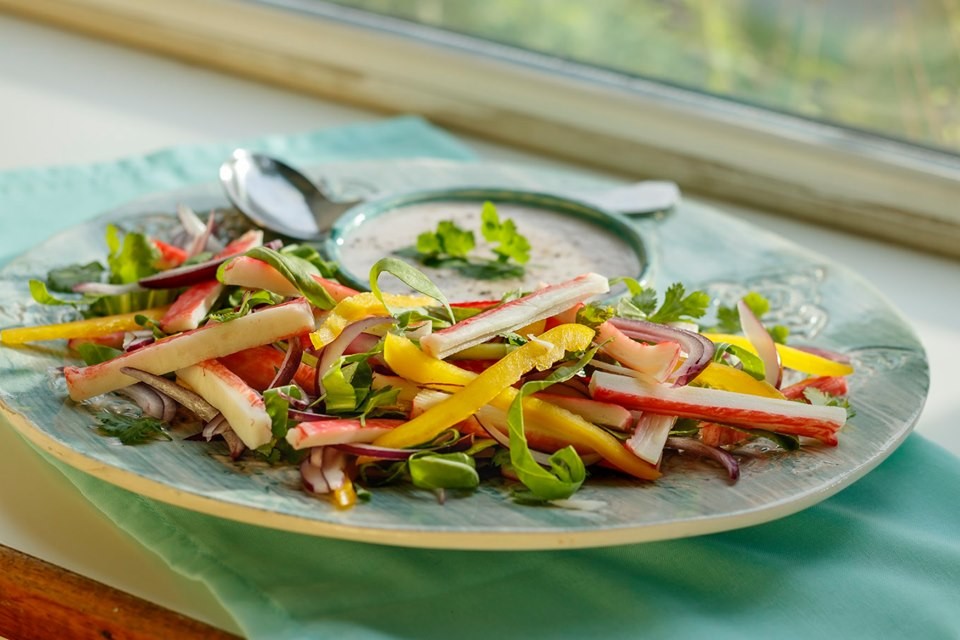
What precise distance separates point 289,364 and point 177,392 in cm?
12

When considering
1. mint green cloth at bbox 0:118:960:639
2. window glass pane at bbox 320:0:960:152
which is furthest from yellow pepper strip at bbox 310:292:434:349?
window glass pane at bbox 320:0:960:152

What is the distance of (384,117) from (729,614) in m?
1.78

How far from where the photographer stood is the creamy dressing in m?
1.62

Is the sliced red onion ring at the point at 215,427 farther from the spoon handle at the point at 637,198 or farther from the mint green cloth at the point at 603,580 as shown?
the spoon handle at the point at 637,198

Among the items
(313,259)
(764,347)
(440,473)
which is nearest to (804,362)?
(764,347)

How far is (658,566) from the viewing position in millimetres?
1194

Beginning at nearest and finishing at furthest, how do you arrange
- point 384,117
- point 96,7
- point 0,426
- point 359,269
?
point 0,426, point 359,269, point 384,117, point 96,7

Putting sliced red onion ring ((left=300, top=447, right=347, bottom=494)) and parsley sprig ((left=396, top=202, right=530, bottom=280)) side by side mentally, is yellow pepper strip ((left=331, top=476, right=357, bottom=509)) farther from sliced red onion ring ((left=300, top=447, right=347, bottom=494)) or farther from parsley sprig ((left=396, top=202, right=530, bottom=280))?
parsley sprig ((left=396, top=202, right=530, bottom=280))

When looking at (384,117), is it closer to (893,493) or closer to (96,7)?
(96,7)

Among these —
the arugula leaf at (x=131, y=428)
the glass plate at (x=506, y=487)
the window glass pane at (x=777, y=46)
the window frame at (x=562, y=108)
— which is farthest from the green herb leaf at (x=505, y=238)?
the window glass pane at (x=777, y=46)

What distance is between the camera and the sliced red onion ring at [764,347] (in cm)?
133

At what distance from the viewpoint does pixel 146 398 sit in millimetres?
1256

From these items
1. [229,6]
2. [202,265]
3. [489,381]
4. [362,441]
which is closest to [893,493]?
[489,381]

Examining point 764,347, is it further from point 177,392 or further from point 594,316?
point 177,392
